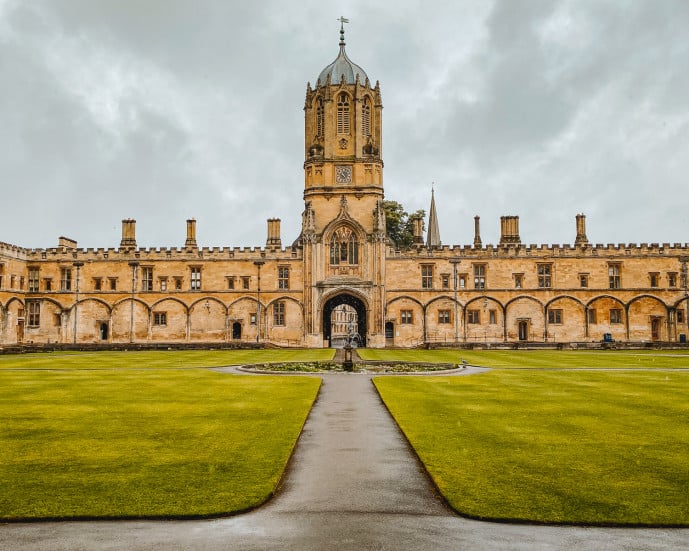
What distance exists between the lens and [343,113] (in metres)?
53.8

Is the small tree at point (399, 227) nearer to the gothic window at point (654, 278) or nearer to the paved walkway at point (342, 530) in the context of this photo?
the gothic window at point (654, 278)

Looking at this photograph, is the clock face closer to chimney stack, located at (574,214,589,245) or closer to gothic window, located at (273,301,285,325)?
gothic window, located at (273,301,285,325)

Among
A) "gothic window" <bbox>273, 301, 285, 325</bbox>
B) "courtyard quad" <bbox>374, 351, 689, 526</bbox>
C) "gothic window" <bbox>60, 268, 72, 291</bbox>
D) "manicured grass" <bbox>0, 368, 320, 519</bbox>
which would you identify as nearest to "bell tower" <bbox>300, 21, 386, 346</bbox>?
"gothic window" <bbox>273, 301, 285, 325</bbox>

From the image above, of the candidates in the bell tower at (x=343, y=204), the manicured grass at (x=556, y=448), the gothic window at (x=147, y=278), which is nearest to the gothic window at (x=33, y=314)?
the gothic window at (x=147, y=278)

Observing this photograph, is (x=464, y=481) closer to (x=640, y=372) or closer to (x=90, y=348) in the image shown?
(x=640, y=372)

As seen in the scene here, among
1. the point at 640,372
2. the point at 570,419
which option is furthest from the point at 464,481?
the point at 640,372

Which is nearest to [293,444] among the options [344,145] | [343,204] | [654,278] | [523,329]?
[343,204]

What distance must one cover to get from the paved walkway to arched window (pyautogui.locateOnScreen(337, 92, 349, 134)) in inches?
1834

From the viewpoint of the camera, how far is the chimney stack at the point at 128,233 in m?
54.6

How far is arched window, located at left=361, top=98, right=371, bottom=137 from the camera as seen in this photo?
2112 inches

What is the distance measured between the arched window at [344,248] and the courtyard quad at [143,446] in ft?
103

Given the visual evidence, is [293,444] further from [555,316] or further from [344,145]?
[555,316]

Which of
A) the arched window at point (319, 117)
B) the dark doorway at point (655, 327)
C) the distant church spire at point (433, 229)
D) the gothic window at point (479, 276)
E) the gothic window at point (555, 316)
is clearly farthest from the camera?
the distant church spire at point (433, 229)

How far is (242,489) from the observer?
8.70m
